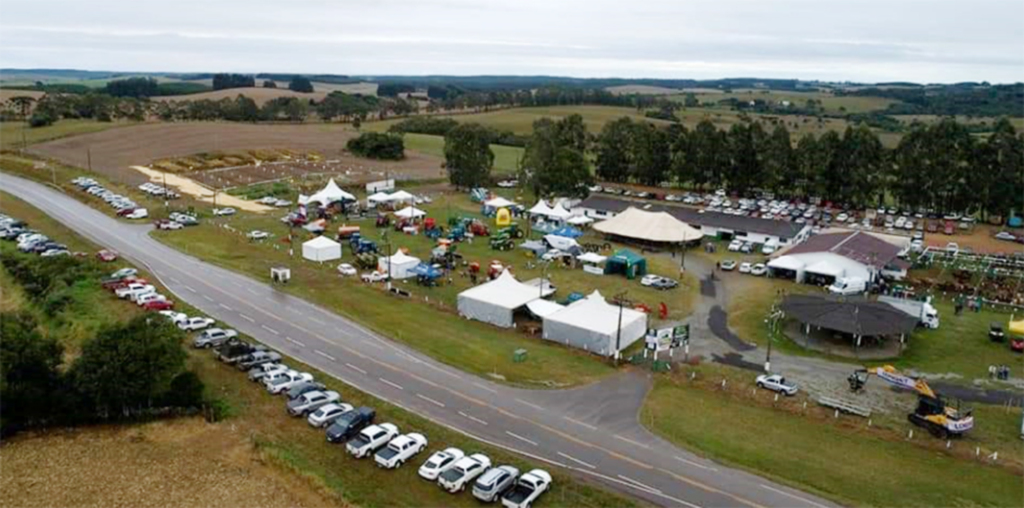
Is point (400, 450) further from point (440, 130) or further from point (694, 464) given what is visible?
point (440, 130)

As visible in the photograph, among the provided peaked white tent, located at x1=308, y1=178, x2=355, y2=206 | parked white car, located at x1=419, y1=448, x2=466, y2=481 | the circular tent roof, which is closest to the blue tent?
the circular tent roof

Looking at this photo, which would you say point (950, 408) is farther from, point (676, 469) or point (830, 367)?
point (676, 469)

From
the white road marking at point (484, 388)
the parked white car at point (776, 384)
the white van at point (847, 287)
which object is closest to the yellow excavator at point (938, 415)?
the parked white car at point (776, 384)

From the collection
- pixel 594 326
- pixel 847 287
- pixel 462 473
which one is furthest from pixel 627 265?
pixel 462 473

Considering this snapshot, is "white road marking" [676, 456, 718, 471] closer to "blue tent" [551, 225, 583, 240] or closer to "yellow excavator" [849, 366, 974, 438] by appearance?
Answer: "yellow excavator" [849, 366, 974, 438]

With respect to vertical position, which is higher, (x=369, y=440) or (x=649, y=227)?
(x=649, y=227)

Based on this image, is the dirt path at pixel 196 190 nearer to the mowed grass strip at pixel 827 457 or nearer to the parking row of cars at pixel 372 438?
the parking row of cars at pixel 372 438

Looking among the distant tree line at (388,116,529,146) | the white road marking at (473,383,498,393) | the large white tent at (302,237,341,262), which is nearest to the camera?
the white road marking at (473,383,498,393)
